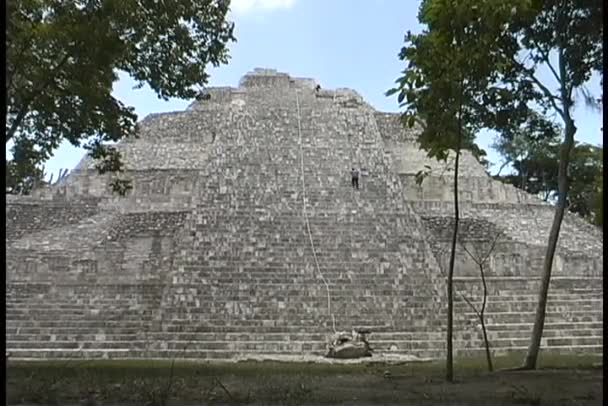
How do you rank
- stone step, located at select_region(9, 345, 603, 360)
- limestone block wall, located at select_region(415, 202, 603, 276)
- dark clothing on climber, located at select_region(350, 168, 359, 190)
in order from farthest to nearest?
dark clothing on climber, located at select_region(350, 168, 359, 190) → limestone block wall, located at select_region(415, 202, 603, 276) → stone step, located at select_region(9, 345, 603, 360)

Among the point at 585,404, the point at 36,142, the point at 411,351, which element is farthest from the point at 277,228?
the point at 585,404

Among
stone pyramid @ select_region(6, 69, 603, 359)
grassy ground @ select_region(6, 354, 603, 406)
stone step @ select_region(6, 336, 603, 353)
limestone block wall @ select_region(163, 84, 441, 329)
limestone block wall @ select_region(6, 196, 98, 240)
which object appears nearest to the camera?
grassy ground @ select_region(6, 354, 603, 406)

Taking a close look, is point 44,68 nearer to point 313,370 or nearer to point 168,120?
point 313,370

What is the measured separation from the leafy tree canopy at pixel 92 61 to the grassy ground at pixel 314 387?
3.24 meters

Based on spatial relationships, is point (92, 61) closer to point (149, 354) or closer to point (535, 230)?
point (149, 354)

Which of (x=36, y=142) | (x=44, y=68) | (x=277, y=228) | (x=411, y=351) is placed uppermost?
(x=44, y=68)

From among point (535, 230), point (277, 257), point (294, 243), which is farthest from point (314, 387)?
point (535, 230)

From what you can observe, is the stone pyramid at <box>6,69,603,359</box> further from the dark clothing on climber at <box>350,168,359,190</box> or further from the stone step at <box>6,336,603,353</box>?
the dark clothing on climber at <box>350,168,359,190</box>

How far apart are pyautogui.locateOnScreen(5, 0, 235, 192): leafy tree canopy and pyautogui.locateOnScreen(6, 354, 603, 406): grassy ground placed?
3.24 metres

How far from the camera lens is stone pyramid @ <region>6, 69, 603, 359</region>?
36.6 ft

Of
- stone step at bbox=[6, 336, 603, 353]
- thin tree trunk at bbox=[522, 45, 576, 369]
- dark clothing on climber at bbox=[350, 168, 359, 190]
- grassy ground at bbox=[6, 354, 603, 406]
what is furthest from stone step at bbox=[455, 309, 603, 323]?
dark clothing on climber at bbox=[350, 168, 359, 190]

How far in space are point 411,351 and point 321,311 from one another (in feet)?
5.50

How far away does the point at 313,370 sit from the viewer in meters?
8.21

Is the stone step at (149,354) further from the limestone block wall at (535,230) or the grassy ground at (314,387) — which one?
the limestone block wall at (535,230)
